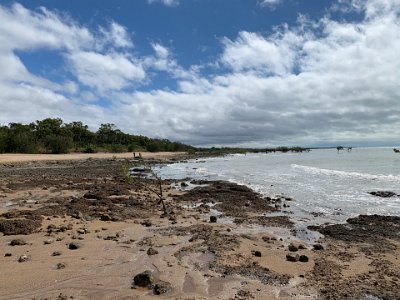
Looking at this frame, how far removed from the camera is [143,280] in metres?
7.13

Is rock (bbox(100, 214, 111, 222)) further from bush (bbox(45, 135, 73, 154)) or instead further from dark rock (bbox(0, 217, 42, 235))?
bush (bbox(45, 135, 73, 154))

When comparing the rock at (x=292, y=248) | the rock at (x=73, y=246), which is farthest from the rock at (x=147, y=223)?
the rock at (x=292, y=248)

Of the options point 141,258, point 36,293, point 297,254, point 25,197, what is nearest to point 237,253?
point 297,254

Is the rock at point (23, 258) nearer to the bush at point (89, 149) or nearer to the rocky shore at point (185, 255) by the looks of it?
the rocky shore at point (185, 255)

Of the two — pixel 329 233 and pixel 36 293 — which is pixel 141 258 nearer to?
pixel 36 293

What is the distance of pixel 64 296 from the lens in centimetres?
658

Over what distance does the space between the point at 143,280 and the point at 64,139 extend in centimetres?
8620

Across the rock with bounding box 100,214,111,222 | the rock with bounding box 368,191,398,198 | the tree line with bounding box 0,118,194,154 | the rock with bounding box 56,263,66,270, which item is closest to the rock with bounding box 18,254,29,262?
the rock with bounding box 56,263,66,270

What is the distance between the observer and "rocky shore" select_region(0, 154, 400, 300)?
703 centimetres

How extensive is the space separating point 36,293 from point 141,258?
2720 mm

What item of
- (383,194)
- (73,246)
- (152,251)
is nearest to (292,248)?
(152,251)

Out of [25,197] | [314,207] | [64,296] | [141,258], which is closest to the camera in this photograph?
[64,296]

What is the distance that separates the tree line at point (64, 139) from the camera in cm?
7750

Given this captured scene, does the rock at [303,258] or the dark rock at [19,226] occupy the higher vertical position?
the dark rock at [19,226]
